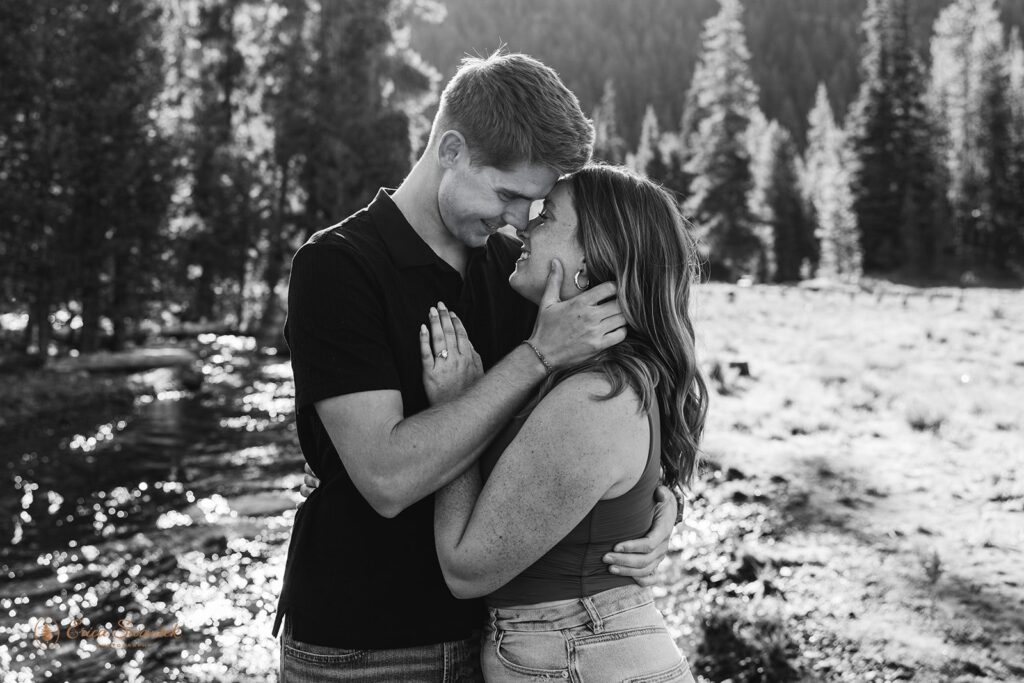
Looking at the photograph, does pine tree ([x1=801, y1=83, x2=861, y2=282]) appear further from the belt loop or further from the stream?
the belt loop

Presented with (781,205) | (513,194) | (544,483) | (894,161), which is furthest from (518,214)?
(781,205)

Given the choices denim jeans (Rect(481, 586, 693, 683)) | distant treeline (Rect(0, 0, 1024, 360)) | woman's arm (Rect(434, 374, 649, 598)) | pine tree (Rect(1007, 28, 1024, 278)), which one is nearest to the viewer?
woman's arm (Rect(434, 374, 649, 598))

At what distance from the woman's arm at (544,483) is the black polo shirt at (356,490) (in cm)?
30

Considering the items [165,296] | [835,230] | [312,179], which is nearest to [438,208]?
[165,296]

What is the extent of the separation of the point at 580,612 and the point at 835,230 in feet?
182

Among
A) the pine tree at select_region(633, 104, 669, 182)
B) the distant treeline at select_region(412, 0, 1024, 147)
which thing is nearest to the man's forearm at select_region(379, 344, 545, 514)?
the pine tree at select_region(633, 104, 669, 182)

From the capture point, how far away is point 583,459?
2.34 meters

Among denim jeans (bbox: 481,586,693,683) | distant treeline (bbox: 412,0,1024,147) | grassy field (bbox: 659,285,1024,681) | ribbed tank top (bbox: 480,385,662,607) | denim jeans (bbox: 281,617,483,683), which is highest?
distant treeline (bbox: 412,0,1024,147)

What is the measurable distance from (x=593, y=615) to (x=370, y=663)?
2.45 feet

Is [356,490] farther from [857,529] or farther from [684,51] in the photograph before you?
[684,51]

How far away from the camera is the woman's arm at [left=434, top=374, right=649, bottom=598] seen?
2340 millimetres

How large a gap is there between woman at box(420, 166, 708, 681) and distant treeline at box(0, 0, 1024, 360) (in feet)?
13.3

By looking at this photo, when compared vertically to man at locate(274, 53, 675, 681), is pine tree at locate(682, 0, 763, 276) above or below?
above
